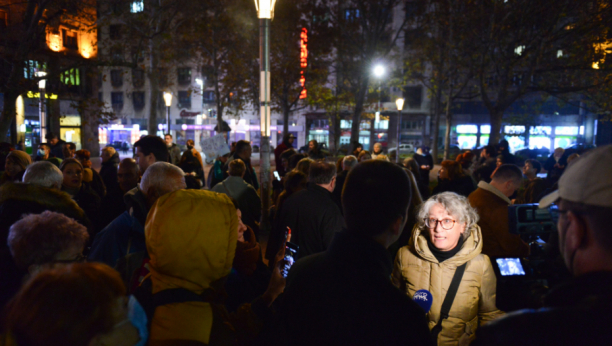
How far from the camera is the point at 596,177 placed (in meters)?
1.18

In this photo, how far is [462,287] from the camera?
8.70ft

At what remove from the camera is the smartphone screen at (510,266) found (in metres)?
2.75

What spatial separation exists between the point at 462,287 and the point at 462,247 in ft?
0.91

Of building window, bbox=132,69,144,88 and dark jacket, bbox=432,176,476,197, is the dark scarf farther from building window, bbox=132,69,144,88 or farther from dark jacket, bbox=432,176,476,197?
building window, bbox=132,69,144,88

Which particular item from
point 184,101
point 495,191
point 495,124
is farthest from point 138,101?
point 495,191

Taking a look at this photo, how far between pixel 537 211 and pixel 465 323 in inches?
38.1

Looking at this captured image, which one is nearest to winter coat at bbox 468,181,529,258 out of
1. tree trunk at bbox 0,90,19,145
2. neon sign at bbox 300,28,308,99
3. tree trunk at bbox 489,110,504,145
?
tree trunk at bbox 0,90,19,145

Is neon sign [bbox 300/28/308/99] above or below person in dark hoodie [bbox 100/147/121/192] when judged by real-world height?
above

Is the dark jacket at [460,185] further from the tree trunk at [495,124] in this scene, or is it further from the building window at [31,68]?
the tree trunk at [495,124]

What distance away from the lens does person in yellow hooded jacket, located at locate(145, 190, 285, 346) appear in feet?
6.09

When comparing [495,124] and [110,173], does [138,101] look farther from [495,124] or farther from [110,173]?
[110,173]

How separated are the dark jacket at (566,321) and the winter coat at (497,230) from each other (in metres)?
2.79

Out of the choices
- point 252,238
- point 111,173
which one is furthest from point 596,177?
point 111,173

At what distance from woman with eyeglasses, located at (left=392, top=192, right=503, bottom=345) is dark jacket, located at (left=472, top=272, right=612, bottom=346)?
1.63 m
